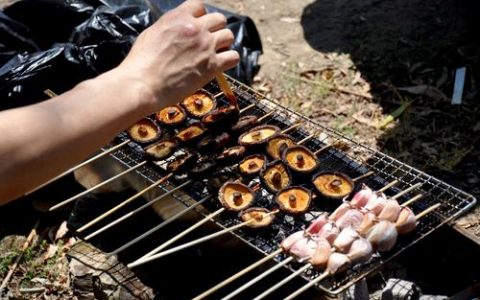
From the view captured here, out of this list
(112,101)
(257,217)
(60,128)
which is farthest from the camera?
(257,217)

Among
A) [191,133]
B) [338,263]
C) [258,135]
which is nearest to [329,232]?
[338,263]

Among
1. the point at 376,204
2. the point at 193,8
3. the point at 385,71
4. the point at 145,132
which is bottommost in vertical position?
the point at 385,71

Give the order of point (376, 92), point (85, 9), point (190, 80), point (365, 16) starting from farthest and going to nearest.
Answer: point (365, 16) → point (376, 92) → point (85, 9) → point (190, 80)

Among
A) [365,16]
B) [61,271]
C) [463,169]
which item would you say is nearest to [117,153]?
[61,271]

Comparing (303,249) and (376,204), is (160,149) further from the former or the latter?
(376,204)

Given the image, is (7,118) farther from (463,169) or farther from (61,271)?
(463,169)

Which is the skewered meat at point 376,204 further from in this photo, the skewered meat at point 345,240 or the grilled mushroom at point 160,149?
the grilled mushroom at point 160,149

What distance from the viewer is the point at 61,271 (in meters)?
5.48

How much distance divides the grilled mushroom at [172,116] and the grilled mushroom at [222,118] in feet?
0.87

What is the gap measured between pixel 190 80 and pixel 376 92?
4289 mm

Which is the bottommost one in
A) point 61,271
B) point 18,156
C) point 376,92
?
point 61,271

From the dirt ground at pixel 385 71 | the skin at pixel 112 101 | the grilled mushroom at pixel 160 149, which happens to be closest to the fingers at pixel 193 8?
the skin at pixel 112 101

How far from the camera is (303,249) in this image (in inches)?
140

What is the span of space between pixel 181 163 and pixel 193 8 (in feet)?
4.06
